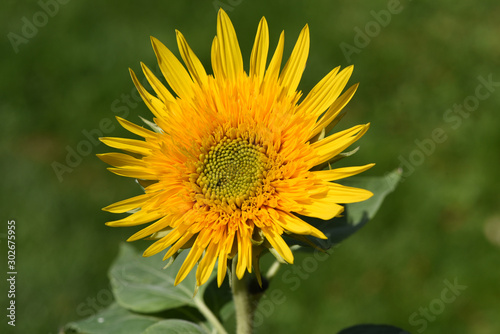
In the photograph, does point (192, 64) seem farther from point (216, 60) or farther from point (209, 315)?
point (209, 315)

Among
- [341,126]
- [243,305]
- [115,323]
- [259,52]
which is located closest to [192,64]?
[259,52]

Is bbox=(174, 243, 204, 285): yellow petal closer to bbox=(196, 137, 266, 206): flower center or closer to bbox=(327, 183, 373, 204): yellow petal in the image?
bbox=(196, 137, 266, 206): flower center

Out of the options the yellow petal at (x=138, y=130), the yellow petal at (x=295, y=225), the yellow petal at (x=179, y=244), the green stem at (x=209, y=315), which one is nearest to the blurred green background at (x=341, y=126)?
the green stem at (x=209, y=315)

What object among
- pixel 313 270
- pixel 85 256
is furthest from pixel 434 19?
pixel 85 256

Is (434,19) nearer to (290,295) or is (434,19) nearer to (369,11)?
(369,11)

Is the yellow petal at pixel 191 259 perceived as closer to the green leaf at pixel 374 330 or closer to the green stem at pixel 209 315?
the green stem at pixel 209 315

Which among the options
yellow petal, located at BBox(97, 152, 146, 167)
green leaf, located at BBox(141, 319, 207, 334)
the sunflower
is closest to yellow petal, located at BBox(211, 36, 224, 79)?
the sunflower
